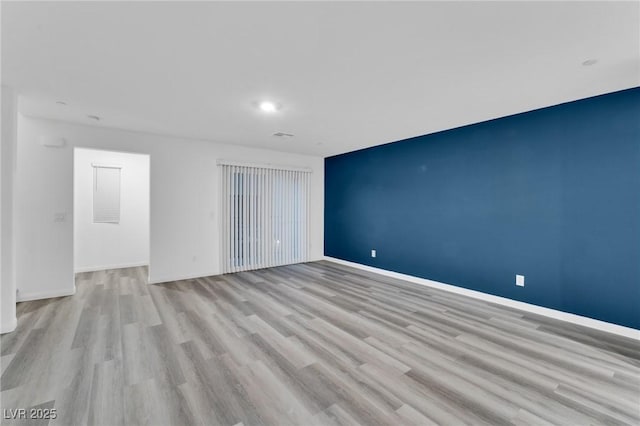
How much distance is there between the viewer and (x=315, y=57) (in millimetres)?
2207

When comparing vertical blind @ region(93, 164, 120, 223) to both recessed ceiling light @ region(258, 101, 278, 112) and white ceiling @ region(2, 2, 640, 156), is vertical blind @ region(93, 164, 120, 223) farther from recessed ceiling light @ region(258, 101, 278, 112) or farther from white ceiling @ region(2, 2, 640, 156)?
recessed ceiling light @ region(258, 101, 278, 112)

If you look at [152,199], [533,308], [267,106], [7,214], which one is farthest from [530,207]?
[7,214]

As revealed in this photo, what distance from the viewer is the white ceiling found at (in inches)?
67.3

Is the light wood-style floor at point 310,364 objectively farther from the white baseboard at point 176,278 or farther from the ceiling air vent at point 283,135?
the ceiling air vent at point 283,135

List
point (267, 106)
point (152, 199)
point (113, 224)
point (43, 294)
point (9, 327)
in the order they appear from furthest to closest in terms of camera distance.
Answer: point (113, 224), point (152, 199), point (43, 294), point (267, 106), point (9, 327)

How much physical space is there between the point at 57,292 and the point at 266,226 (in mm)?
3361

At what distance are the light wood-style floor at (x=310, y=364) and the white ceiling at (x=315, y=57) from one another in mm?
2515

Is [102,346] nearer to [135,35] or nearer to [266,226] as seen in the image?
[135,35]

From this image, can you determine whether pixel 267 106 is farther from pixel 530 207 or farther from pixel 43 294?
pixel 43 294

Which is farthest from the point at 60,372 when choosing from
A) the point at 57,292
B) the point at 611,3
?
the point at 611,3

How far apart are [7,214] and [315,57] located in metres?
3.50

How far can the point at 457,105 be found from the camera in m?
3.26

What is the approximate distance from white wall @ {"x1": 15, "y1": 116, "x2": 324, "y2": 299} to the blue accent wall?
294 centimetres

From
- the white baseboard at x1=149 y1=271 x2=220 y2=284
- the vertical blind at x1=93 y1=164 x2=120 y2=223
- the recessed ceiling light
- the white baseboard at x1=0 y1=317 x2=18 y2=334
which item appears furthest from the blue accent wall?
the vertical blind at x1=93 y1=164 x2=120 y2=223
